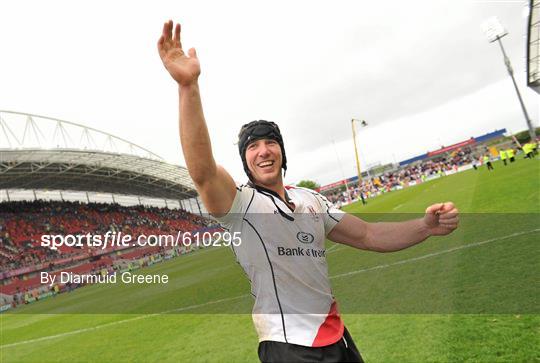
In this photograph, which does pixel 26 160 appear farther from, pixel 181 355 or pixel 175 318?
pixel 181 355

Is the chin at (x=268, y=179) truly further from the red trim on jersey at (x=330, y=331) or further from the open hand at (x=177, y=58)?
the red trim on jersey at (x=330, y=331)

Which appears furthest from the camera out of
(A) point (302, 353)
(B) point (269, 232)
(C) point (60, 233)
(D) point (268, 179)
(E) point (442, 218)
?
(C) point (60, 233)

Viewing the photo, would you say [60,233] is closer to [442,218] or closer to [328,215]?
[328,215]

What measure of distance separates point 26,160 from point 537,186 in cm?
3430

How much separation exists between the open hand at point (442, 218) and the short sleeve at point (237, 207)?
112cm

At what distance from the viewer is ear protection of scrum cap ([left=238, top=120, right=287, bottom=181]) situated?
206 cm

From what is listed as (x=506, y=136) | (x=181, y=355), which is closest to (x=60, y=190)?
(x=181, y=355)

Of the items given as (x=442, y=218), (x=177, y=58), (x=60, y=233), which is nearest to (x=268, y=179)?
(x=177, y=58)

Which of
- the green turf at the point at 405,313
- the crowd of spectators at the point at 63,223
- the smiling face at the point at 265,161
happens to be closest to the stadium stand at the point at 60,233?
the crowd of spectators at the point at 63,223

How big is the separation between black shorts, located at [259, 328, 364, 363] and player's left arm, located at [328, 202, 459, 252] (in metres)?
0.75

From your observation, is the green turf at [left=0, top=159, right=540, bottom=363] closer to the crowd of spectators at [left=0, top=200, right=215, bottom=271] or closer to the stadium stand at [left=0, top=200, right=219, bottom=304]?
the stadium stand at [left=0, top=200, right=219, bottom=304]

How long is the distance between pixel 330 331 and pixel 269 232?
58cm

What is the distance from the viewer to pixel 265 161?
6.56ft

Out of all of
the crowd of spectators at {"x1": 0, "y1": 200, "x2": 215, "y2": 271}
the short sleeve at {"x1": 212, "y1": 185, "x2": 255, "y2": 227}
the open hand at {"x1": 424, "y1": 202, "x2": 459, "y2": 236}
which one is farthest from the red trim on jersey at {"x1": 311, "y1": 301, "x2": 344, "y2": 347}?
the crowd of spectators at {"x1": 0, "y1": 200, "x2": 215, "y2": 271}
